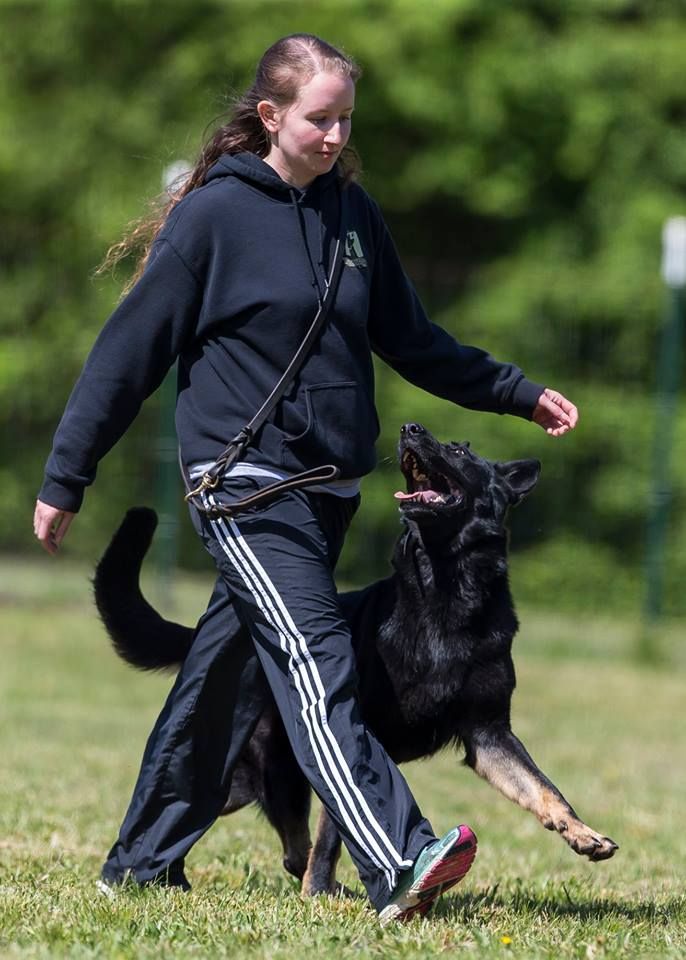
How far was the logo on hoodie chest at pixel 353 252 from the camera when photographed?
3967 mm

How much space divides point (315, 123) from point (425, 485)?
1123mm

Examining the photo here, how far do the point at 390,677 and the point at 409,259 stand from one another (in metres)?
13.0

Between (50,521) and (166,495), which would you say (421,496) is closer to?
(50,521)

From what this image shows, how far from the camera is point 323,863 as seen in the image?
4.46 m

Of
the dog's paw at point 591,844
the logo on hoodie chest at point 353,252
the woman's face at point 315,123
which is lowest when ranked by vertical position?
the dog's paw at point 591,844

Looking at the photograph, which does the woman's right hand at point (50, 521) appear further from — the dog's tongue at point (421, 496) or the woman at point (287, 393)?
the dog's tongue at point (421, 496)

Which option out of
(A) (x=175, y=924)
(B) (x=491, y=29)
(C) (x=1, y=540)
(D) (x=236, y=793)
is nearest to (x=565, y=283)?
(B) (x=491, y=29)

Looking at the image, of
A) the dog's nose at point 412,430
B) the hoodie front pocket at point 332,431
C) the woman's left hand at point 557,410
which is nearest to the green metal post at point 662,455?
the woman's left hand at point 557,410

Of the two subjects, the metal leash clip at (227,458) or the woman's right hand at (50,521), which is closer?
the metal leash clip at (227,458)

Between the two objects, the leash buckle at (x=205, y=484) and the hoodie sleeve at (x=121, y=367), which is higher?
the hoodie sleeve at (x=121, y=367)

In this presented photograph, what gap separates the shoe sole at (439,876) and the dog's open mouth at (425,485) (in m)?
1.01

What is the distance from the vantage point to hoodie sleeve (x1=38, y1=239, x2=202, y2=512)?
3863 mm

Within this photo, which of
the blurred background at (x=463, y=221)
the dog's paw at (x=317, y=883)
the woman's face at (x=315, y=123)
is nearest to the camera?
the woman's face at (x=315, y=123)

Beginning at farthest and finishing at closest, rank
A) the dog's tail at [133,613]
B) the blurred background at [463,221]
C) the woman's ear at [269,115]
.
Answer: the blurred background at [463,221] < the dog's tail at [133,613] < the woman's ear at [269,115]
